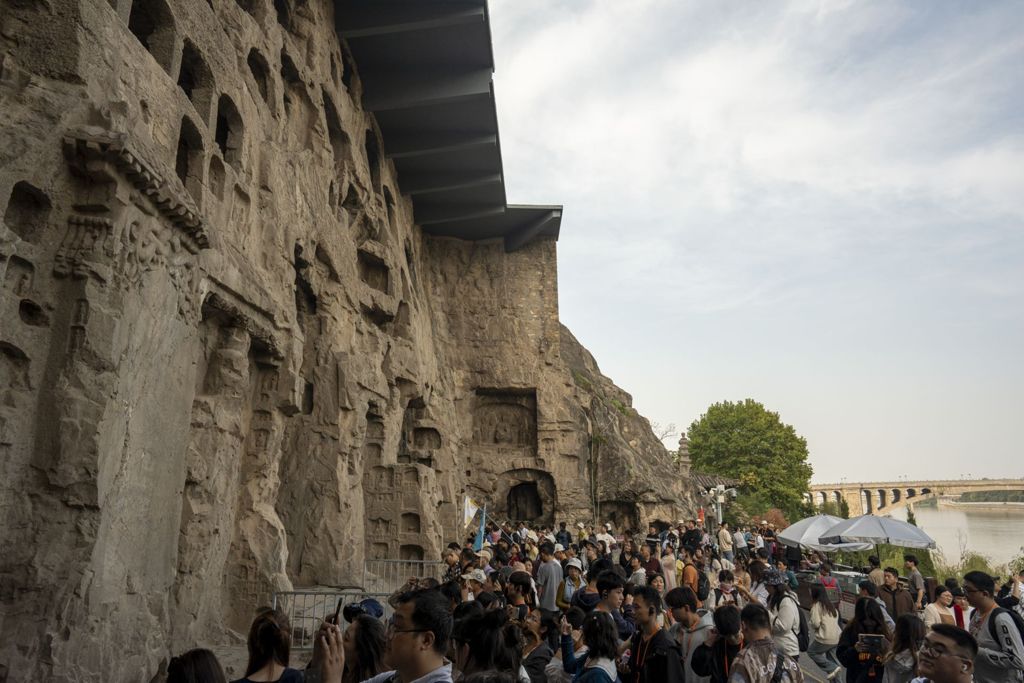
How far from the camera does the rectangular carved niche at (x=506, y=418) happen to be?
2853 centimetres

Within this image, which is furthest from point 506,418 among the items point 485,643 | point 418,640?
point 418,640

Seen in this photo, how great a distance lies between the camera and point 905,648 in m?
Answer: 4.41

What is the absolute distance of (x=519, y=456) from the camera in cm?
2794

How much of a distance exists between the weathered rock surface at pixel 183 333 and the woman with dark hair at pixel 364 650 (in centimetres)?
342

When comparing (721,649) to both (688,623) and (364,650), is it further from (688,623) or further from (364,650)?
(364,650)

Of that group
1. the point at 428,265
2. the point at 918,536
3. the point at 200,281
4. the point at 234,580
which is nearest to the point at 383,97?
the point at 428,265

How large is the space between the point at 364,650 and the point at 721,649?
7.52 feet

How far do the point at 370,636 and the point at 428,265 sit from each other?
2464 centimetres

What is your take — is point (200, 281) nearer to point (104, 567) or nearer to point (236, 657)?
point (104, 567)

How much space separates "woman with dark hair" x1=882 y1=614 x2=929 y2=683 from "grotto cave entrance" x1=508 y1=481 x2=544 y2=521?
941 inches

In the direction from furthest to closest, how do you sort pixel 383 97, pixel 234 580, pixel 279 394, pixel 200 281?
pixel 383 97 → pixel 279 394 → pixel 234 580 → pixel 200 281

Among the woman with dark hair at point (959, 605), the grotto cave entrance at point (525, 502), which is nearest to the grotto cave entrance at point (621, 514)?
the grotto cave entrance at point (525, 502)

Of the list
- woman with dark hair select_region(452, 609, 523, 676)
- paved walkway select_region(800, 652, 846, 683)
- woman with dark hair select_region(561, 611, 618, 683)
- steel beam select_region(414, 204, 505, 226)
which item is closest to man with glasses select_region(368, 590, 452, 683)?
woman with dark hair select_region(452, 609, 523, 676)

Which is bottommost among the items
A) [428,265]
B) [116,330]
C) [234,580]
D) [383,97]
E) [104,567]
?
[234,580]
